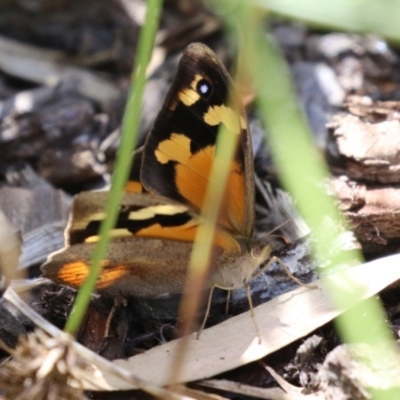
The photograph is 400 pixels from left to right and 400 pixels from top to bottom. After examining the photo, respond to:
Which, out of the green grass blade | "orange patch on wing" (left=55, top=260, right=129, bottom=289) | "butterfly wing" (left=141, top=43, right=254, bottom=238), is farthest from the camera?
"butterfly wing" (left=141, top=43, right=254, bottom=238)

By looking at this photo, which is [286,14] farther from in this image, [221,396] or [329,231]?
[221,396]

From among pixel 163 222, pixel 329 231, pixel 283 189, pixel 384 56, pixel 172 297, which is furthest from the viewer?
pixel 384 56

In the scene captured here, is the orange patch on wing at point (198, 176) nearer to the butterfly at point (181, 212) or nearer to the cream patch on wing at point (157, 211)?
the butterfly at point (181, 212)

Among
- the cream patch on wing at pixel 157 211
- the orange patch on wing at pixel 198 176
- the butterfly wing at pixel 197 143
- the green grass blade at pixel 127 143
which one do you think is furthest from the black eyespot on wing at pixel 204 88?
the green grass blade at pixel 127 143

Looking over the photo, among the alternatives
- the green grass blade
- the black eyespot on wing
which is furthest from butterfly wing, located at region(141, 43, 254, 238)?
the green grass blade

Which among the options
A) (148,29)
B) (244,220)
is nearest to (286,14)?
(244,220)

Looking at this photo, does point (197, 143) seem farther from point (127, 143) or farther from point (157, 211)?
point (127, 143)

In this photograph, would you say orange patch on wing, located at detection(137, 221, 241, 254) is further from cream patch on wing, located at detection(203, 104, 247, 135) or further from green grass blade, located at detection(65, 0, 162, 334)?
green grass blade, located at detection(65, 0, 162, 334)
